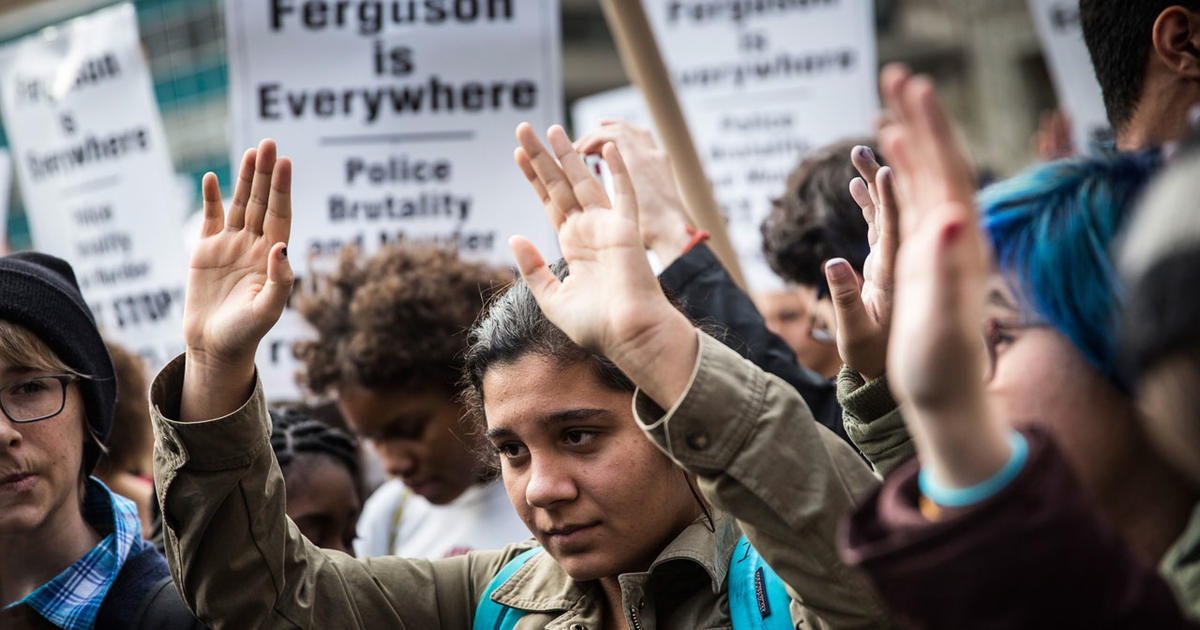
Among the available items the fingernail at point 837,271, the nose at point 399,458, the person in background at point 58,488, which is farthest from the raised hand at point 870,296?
the nose at point 399,458

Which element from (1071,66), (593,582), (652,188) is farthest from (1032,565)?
(1071,66)

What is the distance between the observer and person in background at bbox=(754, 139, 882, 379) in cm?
321

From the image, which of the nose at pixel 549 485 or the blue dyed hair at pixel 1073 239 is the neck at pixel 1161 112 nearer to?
the blue dyed hair at pixel 1073 239

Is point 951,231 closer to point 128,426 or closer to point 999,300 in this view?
point 999,300

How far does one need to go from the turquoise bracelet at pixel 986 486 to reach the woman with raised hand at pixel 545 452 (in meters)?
0.48

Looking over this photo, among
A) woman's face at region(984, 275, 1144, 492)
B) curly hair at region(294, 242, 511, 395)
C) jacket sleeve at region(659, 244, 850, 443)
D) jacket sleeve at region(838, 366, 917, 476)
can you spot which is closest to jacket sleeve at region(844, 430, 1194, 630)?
woman's face at region(984, 275, 1144, 492)

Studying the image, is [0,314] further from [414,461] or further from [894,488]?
[894,488]

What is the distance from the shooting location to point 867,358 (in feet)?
6.70

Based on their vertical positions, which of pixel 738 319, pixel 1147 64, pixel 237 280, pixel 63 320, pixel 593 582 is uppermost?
pixel 1147 64

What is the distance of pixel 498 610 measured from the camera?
7.91 feet

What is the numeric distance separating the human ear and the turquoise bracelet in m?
1.22

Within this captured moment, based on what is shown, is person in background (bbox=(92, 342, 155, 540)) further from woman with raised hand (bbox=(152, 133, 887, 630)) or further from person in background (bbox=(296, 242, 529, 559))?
woman with raised hand (bbox=(152, 133, 887, 630))

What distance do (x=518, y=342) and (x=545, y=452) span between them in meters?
0.25

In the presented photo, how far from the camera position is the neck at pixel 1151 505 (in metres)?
1.46
